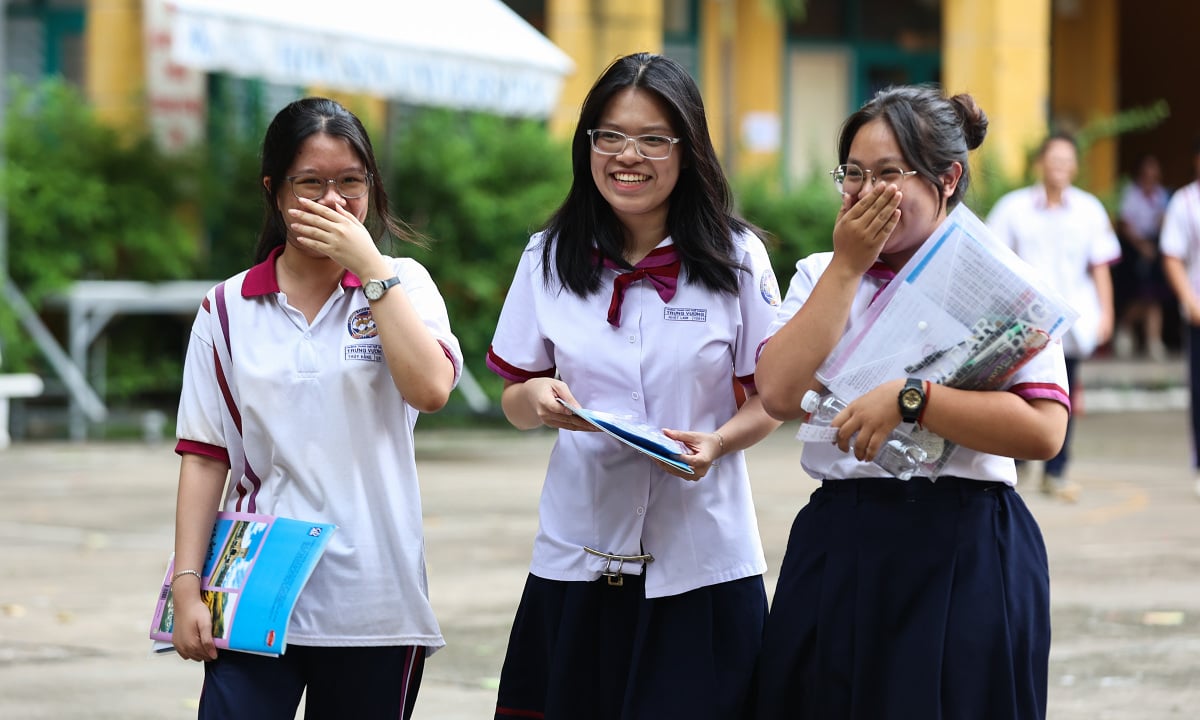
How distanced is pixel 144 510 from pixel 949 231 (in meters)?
7.13

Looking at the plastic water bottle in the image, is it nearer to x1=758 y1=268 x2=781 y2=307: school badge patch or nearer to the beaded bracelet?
x1=758 y1=268 x2=781 y2=307: school badge patch

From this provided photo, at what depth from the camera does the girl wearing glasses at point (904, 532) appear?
3.22 meters

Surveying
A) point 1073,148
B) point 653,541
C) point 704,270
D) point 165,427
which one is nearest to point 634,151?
point 704,270

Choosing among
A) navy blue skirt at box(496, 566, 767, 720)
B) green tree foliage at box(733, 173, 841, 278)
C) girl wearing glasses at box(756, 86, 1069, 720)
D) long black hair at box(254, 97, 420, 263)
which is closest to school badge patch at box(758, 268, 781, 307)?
girl wearing glasses at box(756, 86, 1069, 720)

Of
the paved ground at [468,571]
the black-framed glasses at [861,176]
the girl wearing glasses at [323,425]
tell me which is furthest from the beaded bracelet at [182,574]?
the paved ground at [468,571]

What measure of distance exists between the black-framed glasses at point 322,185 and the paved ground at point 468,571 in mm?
2420

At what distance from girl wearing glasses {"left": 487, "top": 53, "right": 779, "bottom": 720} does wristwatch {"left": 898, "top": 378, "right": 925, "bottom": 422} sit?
0.52 meters

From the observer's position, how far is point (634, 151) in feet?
11.8

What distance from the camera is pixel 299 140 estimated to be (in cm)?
345

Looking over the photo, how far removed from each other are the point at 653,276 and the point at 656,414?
0.95 feet

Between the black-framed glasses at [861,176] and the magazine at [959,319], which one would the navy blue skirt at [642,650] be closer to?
the magazine at [959,319]

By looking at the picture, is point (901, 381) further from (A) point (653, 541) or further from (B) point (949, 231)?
(A) point (653, 541)

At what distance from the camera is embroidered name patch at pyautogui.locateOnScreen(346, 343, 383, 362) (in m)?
3.47

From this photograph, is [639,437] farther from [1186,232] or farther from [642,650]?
[1186,232]
